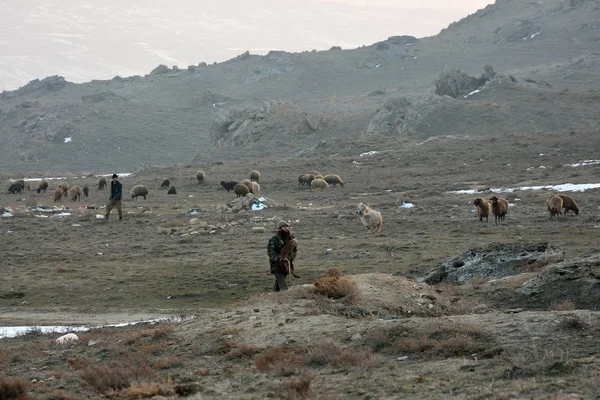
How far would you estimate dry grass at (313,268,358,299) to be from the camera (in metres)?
12.4

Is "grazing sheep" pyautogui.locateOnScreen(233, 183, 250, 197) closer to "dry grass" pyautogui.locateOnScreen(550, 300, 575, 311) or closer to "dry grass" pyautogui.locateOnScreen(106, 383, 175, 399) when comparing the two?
"dry grass" pyautogui.locateOnScreen(550, 300, 575, 311)

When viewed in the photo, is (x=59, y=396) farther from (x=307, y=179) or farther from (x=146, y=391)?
(x=307, y=179)

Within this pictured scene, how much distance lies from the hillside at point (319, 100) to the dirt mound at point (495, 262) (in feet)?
147

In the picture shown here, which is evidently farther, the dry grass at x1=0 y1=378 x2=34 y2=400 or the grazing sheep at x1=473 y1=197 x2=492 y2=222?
the grazing sheep at x1=473 y1=197 x2=492 y2=222

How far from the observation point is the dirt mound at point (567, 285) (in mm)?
12703

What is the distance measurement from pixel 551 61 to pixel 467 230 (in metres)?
87.1

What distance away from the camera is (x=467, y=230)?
2525 centimetres

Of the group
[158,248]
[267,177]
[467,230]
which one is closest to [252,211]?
[158,248]

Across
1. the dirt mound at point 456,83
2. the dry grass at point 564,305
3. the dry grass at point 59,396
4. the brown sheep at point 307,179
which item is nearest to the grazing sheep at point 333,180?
the brown sheep at point 307,179

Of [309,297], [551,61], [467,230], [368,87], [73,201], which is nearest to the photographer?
[309,297]

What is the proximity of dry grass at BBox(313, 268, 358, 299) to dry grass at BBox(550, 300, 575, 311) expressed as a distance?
272 centimetres

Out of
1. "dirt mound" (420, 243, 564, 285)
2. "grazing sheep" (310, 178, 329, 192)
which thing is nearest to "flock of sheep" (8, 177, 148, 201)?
"grazing sheep" (310, 178, 329, 192)

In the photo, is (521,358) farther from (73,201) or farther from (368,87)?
(368,87)

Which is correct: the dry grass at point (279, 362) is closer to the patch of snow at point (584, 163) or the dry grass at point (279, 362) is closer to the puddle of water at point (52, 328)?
the puddle of water at point (52, 328)
